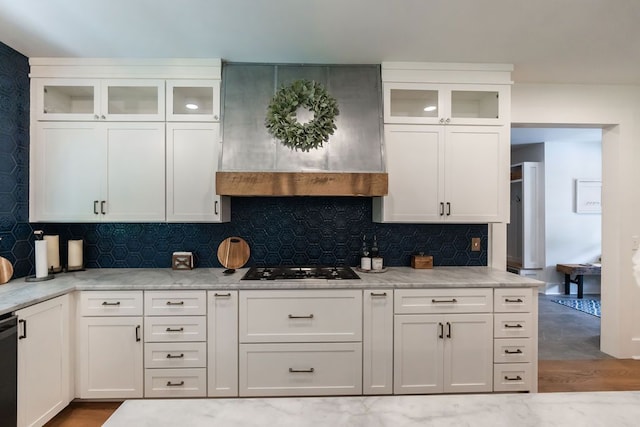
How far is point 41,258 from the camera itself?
2.45m

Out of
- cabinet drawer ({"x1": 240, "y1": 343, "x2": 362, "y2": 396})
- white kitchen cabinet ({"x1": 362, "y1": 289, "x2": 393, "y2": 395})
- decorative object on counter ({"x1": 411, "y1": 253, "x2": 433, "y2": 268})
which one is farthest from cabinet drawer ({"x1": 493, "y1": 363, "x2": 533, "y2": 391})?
cabinet drawer ({"x1": 240, "y1": 343, "x2": 362, "y2": 396})

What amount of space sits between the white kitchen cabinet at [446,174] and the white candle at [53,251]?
266 centimetres

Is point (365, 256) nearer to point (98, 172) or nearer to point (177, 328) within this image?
point (177, 328)

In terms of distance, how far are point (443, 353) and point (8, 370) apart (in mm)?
2691

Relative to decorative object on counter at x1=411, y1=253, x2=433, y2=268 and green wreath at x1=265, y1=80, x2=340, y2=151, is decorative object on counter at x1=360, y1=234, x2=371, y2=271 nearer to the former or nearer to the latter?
decorative object on counter at x1=411, y1=253, x2=433, y2=268

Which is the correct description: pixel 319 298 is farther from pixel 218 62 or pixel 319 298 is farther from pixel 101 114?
pixel 101 114

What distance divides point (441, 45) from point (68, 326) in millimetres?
3321

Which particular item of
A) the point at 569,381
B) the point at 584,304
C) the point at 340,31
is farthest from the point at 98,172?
the point at 584,304

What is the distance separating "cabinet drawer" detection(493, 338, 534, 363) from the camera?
8.02 ft

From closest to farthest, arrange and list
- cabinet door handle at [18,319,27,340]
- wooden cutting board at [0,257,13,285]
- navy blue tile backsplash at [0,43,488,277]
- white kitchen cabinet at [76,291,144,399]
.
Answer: cabinet door handle at [18,319,27,340] < wooden cutting board at [0,257,13,285] < white kitchen cabinet at [76,291,144,399] < navy blue tile backsplash at [0,43,488,277]

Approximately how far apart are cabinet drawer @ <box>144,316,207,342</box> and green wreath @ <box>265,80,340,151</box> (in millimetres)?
1499

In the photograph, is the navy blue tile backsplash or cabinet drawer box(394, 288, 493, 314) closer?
cabinet drawer box(394, 288, 493, 314)

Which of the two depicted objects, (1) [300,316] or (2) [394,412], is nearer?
(2) [394,412]

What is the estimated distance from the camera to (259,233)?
3.02 m
